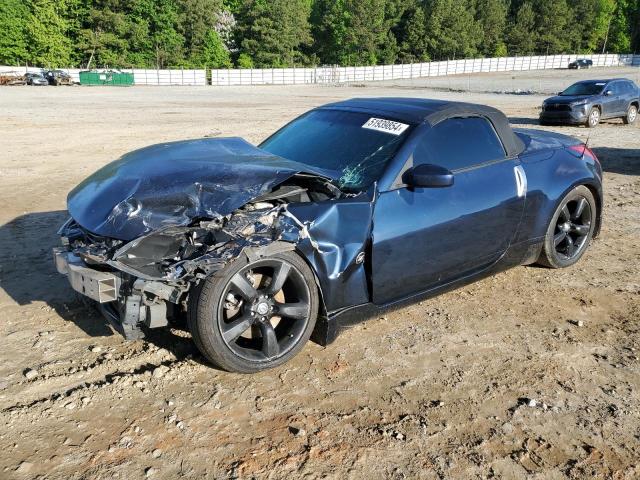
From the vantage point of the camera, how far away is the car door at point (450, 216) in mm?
3596

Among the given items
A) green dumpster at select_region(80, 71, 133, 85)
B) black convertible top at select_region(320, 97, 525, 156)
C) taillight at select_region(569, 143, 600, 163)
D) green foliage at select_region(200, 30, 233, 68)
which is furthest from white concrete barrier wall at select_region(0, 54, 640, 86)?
taillight at select_region(569, 143, 600, 163)

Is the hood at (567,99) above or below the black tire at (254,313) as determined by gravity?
above

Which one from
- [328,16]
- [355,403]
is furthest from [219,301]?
[328,16]

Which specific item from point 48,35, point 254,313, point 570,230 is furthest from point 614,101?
point 48,35

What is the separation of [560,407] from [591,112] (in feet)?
54.9

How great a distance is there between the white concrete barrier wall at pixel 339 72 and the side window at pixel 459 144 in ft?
187

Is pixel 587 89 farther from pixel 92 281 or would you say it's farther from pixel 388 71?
pixel 388 71

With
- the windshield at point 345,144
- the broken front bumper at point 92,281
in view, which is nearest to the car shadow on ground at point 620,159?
the windshield at point 345,144

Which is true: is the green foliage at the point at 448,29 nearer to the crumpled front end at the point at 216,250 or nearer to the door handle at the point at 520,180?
the door handle at the point at 520,180

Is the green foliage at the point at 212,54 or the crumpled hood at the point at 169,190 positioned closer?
the crumpled hood at the point at 169,190

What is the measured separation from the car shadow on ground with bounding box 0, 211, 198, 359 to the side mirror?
1.81 meters

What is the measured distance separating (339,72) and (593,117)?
54.9m

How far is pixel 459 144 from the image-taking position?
13.6 feet

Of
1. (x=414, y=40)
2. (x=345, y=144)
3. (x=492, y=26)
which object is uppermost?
(x=492, y=26)
